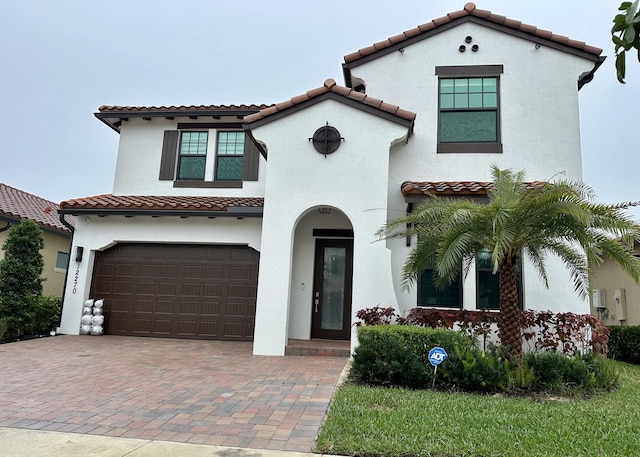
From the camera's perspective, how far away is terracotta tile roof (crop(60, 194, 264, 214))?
11859mm

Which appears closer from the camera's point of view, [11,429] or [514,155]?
[11,429]

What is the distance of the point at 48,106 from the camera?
1144 inches

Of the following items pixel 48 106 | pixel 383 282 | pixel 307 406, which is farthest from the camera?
pixel 48 106

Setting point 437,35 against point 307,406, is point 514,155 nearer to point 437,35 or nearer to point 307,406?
point 437,35

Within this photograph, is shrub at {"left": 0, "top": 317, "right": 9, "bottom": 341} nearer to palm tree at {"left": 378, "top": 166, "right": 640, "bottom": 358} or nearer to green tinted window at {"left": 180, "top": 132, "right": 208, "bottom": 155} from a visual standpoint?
green tinted window at {"left": 180, "top": 132, "right": 208, "bottom": 155}

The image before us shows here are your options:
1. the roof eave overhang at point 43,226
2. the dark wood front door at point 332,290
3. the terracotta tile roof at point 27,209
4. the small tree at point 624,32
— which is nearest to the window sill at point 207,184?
the dark wood front door at point 332,290

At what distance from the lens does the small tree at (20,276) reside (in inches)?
455

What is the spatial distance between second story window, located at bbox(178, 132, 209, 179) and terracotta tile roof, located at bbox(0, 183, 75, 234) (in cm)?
554

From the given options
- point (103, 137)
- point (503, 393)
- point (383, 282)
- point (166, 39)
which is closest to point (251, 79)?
point (166, 39)

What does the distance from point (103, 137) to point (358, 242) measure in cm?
2639

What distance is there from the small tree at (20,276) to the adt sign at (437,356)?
1066 centimetres

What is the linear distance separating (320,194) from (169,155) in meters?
6.34

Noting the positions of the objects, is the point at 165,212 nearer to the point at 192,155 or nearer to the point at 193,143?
the point at 192,155

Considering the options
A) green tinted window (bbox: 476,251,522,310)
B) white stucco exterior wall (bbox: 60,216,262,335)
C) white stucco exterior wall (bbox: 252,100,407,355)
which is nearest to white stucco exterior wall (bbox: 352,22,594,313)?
green tinted window (bbox: 476,251,522,310)
